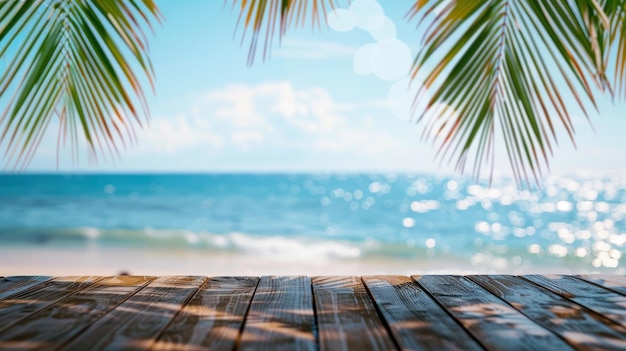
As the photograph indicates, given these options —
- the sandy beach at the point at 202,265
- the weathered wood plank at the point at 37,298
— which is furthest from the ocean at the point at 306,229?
the weathered wood plank at the point at 37,298

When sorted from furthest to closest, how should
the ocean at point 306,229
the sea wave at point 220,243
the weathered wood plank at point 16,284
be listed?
the sea wave at point 220,243, the ocean at point 306,229, the weathered wood plank at point 16,284

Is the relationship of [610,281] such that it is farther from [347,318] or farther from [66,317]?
[66,317]

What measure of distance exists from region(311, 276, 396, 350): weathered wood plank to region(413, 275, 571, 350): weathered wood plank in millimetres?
188

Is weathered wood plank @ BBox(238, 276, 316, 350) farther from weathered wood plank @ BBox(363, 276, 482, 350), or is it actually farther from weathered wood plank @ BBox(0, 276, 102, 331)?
weathered wood plank @ BBox(0, 276, 102, 331)

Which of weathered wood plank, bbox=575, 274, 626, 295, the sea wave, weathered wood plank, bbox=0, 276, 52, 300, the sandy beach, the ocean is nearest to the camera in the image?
weathered wood plank, bbox=0, 276, 52, 300

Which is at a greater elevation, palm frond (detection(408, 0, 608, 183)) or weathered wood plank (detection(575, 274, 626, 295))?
palm frond (detection(408, 0, 608, 183))

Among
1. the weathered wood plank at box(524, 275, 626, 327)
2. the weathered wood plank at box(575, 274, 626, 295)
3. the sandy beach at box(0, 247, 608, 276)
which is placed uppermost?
the weathered wood plank at box(575, 274, 626, 295)

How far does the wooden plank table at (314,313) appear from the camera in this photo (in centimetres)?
109

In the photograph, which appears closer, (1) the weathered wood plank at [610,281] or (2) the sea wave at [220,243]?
(1) the weathered wood plank at [610,281]

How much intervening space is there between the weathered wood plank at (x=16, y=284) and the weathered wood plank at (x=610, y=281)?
168 centimetres

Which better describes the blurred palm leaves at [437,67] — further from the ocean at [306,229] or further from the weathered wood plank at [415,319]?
the ocean at [306,229]

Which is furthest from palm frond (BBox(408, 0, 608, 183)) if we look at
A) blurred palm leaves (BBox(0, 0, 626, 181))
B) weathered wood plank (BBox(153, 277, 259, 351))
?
→ weathered wood plank (BBox(153, 277, 259, 351))

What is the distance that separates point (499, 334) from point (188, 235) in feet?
32.1

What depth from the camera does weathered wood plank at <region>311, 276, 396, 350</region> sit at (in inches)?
42.5
